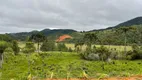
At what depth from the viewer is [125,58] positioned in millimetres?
72188

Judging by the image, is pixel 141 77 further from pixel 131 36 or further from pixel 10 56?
pixel 131 36

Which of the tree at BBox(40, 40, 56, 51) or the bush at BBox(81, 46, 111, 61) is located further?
the tree at BBox(40, 40, 56, 51)

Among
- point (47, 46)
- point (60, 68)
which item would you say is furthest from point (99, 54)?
point (47, 46)

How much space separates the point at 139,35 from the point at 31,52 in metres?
73.4

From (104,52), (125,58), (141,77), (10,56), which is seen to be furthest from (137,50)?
(141,77)

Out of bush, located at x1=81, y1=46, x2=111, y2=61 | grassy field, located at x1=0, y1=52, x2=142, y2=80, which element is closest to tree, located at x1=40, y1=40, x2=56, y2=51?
grassy field, located at x1=0, y1=52, x2=142, y2=80

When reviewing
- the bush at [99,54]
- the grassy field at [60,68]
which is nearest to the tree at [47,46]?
the grassy field at [60,68]

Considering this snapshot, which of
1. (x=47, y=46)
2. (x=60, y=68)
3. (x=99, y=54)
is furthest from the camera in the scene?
(x=47, y=46)

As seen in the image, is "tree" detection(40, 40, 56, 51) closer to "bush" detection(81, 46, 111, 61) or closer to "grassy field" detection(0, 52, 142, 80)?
"grassy field" detection(0, 52, 142, 80)

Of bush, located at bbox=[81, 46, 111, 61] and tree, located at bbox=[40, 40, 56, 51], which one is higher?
tree, located at bbox=[40, 40, 56, 51]

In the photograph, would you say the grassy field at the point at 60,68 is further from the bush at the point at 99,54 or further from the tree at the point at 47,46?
the tree at the point at 47,46

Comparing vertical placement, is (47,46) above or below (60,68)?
above

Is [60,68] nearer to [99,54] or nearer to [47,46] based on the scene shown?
[99,54]

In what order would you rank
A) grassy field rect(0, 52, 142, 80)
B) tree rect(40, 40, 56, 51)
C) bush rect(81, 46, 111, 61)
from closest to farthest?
grassy field rect(0, 52, 142, 80), bush rect(81, 46, 111, 61), tree rect(40, 40, 56, 51)
